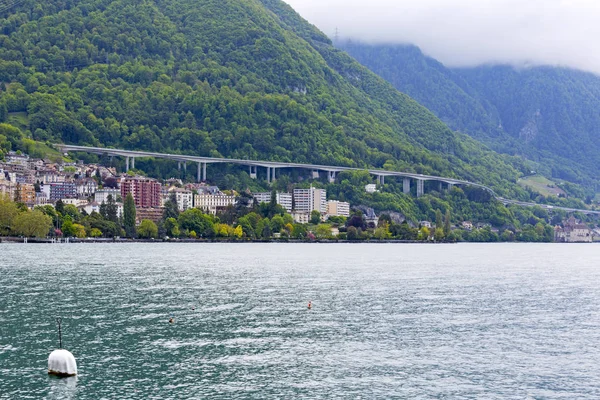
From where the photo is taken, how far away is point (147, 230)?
173 metres

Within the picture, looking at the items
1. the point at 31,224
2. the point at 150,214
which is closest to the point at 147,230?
the point at 150,214

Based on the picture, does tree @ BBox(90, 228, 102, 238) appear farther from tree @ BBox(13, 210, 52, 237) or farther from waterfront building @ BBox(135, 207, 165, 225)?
waterfront building @ BBox(135, 207, 165, 225)

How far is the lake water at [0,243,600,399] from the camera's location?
119ft

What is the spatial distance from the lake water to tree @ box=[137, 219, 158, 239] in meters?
86.5

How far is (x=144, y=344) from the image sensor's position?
44.2m

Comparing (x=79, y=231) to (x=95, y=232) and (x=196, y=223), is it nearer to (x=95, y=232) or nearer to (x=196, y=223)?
(x=95, y=232)

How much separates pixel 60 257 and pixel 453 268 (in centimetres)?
4546

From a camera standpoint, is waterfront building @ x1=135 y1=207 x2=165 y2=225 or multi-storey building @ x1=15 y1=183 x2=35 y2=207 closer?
multi-storey building @ x1=15 y1=183 x2=35 y2=207

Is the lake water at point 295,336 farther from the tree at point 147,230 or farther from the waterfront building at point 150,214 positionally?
the waterfront building at point 150,214

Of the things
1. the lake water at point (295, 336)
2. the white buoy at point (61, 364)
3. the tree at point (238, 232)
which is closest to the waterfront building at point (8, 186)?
the tree at point (238, 232)

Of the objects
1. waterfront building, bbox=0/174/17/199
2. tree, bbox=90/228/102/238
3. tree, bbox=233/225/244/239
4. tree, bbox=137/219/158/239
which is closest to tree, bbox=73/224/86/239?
tree, bbox=90/228/102/238

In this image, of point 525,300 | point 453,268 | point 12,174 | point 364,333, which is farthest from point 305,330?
point 12,174

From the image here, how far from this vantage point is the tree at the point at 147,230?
172125 mm

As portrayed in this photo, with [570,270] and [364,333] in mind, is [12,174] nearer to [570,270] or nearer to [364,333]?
[570,270]
